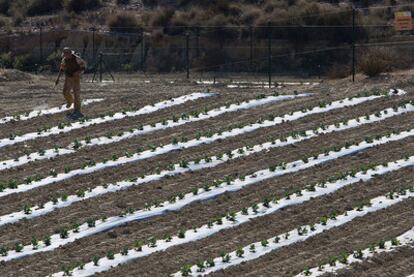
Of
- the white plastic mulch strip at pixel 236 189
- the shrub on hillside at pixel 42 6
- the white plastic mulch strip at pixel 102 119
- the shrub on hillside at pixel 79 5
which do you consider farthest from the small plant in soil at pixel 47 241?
the shrub on hillside at pixel 42 6

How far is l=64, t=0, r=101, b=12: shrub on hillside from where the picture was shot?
185 ft

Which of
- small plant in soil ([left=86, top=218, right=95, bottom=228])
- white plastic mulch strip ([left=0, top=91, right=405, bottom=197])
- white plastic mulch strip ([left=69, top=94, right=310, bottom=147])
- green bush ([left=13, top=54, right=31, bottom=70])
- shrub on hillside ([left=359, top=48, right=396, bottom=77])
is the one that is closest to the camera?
small plant in soil ([left=86, top=218, right=95, bottom=228])

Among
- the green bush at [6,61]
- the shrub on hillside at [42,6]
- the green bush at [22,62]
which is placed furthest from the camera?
the shrub on hillside at [42,6]

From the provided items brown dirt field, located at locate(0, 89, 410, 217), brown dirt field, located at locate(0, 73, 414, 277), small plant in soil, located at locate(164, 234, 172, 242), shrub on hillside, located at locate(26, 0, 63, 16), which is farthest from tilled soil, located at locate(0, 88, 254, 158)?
shrub on hillside, located at locate(26, 0, 63, 16)

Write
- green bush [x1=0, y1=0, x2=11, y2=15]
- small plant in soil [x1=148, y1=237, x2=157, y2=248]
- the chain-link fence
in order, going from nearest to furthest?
small plant in soil [x1=148, y1=237, x2=157, y2=248], the chain-link fence, green bush [x1=0, y1=0, x2=11, y2=15]

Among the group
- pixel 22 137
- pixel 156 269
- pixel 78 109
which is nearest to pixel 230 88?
pixel 78 109

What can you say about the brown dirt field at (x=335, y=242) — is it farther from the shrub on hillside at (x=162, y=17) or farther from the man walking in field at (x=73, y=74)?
the shrub on hillside at (x=162, y=17)

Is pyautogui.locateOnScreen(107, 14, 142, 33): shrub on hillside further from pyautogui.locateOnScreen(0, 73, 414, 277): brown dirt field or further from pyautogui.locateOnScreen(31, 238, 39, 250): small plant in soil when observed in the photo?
pyautogui.locateOnScreen(31, 238, 39, 250): small plant in soil

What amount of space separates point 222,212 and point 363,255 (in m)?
3.39

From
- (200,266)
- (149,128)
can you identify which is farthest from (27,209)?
(149,128)

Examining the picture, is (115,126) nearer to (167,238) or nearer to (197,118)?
(197,118)

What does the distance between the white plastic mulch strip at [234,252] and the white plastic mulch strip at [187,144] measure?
426cm

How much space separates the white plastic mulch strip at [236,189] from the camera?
18766 millimetres

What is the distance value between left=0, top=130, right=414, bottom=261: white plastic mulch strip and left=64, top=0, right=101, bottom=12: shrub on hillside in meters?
32.7
